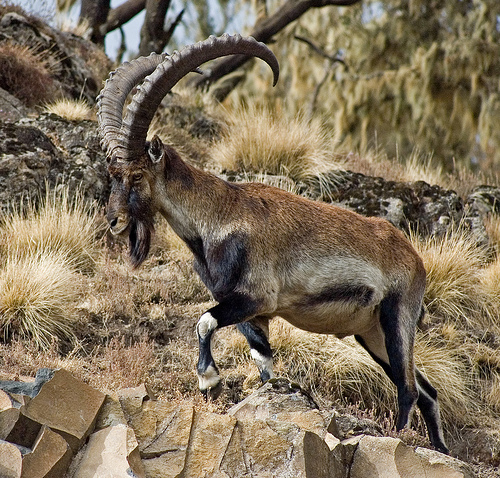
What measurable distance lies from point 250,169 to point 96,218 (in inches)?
90.7

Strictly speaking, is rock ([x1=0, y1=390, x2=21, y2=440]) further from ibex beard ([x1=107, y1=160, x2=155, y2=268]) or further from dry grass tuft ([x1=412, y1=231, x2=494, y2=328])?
dry grass tuft ([x1=412, y1=231, x2=494, y2=328])

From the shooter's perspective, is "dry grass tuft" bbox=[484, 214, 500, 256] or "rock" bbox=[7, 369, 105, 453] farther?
"dry grass tuft" bbox=[484, 214, 500, 256]

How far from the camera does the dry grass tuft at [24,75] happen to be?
474 inches

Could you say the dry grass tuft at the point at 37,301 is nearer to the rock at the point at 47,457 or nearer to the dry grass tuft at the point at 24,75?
the rock at the point at 47,457

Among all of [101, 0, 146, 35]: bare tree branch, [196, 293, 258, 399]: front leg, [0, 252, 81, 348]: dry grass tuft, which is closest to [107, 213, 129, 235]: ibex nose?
[196, 293, 258, 399]: front leg

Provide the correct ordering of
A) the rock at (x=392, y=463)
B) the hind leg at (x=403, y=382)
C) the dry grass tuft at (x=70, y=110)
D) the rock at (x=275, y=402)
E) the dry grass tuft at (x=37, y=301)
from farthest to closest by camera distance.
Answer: the dry grass tuft at (x=70, y=110), the dry grass tuft at (x=37, y=301), the hind leg at (x=403, y=382), the rock at (x=275, y=402), the rock at (x=392, y=463)

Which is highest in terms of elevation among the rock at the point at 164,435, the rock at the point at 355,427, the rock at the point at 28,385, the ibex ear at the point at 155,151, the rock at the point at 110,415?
the ibex ear at the point at 155,151

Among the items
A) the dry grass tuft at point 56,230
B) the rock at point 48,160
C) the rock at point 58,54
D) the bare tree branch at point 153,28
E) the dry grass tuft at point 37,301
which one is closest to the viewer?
the dry grass tuft at point 37,301

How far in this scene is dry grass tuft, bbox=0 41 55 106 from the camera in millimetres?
12039

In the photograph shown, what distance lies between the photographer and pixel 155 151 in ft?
20.8

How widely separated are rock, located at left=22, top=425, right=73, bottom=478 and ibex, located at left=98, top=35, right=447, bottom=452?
1.48 metres

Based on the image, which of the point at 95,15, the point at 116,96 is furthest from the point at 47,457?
the point at 95,15

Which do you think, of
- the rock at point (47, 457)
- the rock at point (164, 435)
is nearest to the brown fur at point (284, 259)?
the rock at point (164, 435)

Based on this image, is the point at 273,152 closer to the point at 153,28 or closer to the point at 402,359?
the point at 153,28
